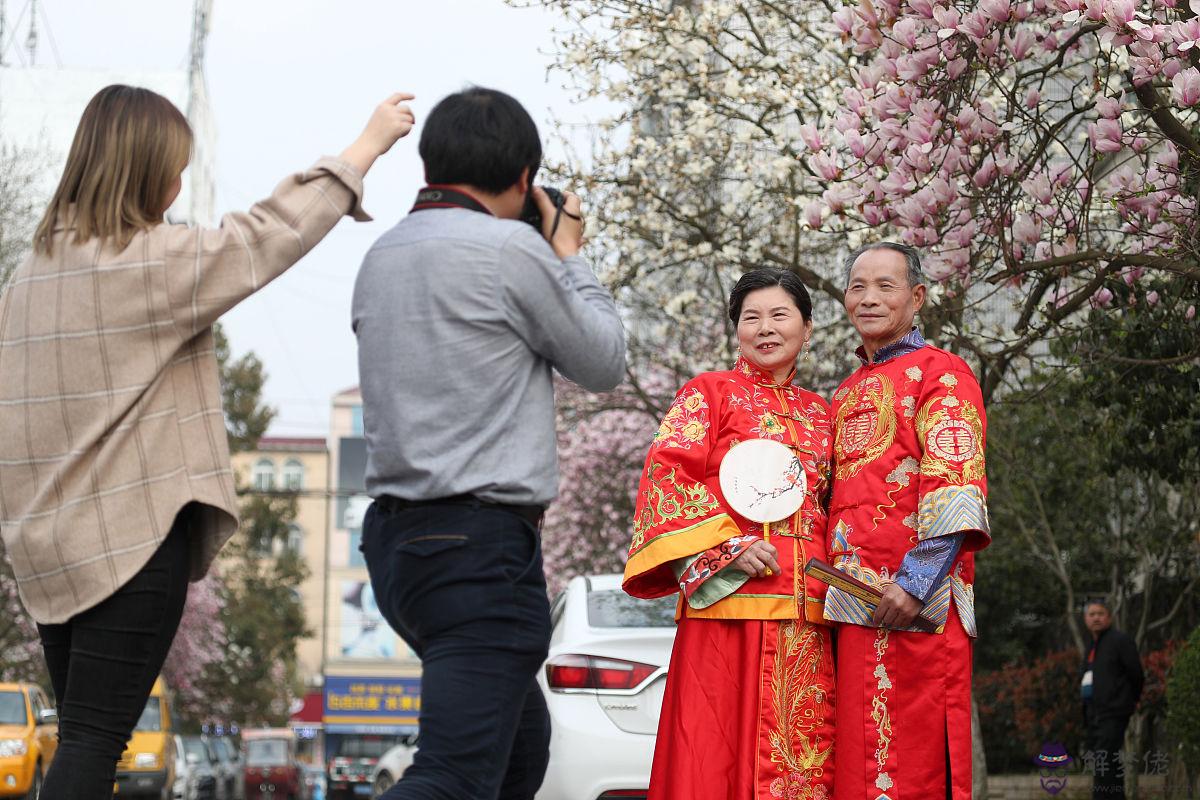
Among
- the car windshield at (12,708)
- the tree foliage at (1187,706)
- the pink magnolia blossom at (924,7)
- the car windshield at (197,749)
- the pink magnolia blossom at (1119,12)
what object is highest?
the pink magnolia blossom at (924,7)

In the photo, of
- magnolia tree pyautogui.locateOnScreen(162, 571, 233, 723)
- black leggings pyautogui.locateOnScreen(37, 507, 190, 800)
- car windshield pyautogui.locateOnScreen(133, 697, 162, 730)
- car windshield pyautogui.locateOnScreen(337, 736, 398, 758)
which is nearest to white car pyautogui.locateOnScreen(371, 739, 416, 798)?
car windshield pyautogui.locateOnScreen(133, 697, 162, 730)

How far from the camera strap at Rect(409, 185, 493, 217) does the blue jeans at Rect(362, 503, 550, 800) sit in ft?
2.15

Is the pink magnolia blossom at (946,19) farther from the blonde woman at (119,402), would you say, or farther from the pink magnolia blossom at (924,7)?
the blonde woman at (119,402)

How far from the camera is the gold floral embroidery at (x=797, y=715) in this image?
4.57 m

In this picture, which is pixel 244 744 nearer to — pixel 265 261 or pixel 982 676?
pixel 982 676

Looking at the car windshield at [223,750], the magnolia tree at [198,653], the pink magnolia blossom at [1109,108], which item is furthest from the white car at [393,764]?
the car windshield at [223,750]

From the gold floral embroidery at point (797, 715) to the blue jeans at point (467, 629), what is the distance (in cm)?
135

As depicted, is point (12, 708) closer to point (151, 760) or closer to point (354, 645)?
point (151, 760)

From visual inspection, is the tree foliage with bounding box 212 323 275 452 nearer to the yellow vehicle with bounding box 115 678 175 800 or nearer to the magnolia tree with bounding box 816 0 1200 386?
the yellow vehicle with bounding box 115 678 175 800

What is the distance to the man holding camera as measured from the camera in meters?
3.27

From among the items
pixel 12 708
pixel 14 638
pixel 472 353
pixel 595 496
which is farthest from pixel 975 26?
pixel 14 638

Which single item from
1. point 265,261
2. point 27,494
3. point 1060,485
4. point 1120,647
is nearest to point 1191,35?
point 265,261

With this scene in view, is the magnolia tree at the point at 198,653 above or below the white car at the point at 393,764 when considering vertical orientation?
below

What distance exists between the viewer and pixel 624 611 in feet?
23.7
